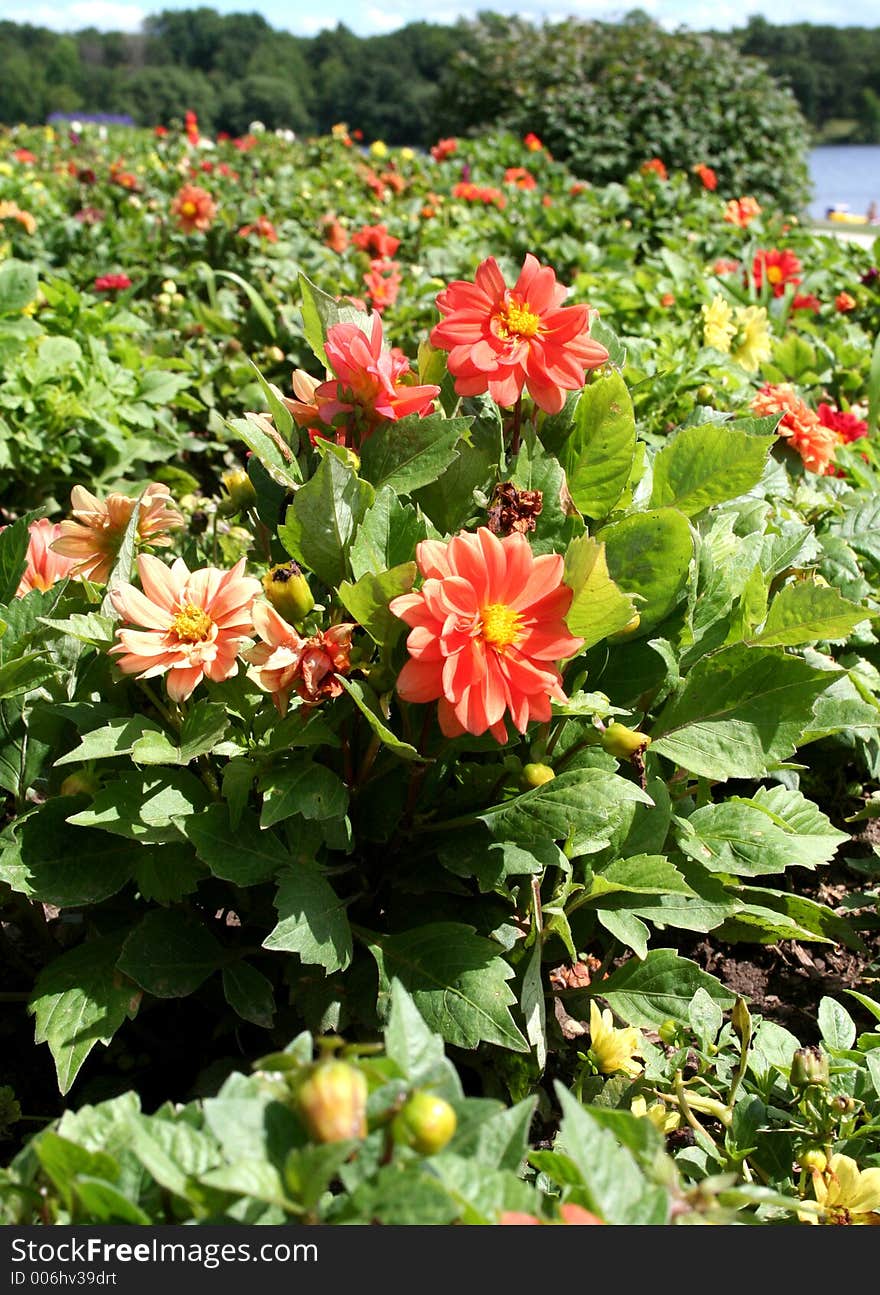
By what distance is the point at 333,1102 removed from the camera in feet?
2.72

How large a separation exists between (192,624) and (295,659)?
0.15 metres

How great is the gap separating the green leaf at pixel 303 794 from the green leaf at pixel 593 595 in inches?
15.5

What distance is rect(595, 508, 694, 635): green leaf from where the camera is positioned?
5.46 feet

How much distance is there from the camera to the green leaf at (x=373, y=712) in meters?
1.42

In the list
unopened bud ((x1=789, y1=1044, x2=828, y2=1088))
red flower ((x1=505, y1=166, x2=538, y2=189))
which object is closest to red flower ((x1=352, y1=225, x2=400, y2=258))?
red flower ((x1=505, y1=166, x2=538, y2=189))

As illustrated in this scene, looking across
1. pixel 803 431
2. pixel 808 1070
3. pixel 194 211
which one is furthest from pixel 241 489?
pixel 194 211

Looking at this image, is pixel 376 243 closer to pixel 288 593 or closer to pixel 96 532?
pixel 96 532

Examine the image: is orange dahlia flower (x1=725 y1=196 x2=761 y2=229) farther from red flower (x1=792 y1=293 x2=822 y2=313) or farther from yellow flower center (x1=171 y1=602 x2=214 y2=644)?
yellow flower center (x1=171 y1=602 x2=214 y2=644)

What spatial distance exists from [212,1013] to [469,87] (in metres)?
12.5

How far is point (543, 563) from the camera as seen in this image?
1.39 metres

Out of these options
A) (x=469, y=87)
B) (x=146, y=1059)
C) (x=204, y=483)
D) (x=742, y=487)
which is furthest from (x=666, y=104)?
(x=146, y=1059)

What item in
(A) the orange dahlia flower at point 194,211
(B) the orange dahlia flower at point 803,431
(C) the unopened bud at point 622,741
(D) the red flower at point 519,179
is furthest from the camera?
(D) the red flower at point 519,179

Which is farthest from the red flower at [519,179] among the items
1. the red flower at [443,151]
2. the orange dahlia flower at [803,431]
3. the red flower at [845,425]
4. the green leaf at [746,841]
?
the green leaf at [746,841]

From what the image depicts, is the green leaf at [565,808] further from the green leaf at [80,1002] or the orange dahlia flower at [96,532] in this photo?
the orange dahlia flower at [96,532]
